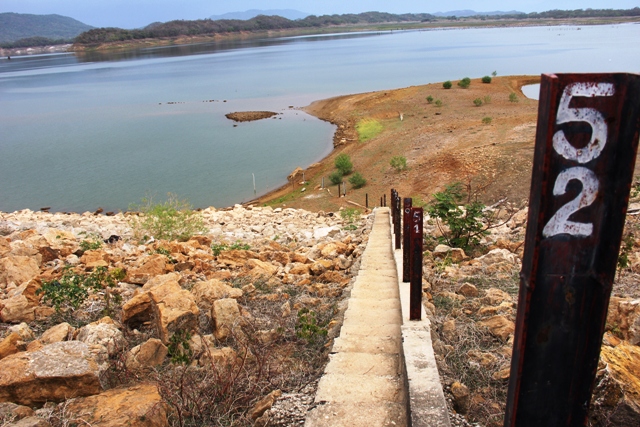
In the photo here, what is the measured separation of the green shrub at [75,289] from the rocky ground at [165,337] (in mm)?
16

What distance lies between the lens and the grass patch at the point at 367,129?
2956 centimetres

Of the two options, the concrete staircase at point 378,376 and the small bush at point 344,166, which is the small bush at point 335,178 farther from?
the concrete staircase at point 378,376

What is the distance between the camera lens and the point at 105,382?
3.15 meters

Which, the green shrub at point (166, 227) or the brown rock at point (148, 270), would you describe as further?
the green shrub at point (166, 227)

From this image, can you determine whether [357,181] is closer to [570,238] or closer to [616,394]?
[616,394]

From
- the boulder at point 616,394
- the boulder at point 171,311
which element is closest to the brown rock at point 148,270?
the boulder at point 171,311

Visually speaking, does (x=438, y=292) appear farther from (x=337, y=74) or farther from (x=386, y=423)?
(x=337, y=74)

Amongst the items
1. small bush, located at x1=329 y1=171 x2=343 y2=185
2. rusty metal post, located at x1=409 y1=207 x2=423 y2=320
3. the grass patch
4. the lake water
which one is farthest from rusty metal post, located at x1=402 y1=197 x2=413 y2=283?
the grass patch

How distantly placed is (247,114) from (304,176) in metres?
17.5

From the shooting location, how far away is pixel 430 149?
897 inches

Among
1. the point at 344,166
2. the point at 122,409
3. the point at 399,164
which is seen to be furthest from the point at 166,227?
the point at 399,164

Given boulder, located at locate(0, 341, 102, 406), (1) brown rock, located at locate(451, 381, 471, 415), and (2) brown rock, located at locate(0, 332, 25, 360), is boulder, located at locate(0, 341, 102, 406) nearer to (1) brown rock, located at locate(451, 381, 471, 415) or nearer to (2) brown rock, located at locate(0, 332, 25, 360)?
(2) brown rock, located at locate(0, 332, 25, 360)

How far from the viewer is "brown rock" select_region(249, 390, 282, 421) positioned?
285cm

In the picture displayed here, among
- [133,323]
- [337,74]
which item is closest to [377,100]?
[337,74]
